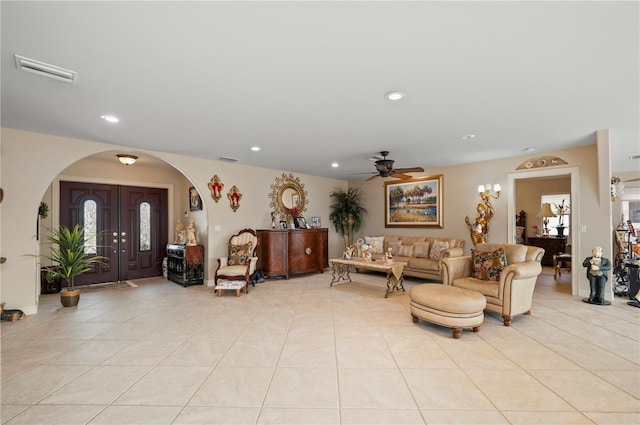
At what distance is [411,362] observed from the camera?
270 cm

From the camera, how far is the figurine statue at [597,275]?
442cm

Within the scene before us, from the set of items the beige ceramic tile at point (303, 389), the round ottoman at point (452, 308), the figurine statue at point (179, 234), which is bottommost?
the beige ceramic tile at point (303, 389)

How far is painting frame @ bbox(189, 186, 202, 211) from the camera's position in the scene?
6630mm

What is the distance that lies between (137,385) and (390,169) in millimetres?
4475

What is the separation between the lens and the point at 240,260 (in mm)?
5809

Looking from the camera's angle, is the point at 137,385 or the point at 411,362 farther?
the point at 411,362

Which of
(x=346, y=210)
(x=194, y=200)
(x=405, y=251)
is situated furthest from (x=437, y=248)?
(x=194, y=200)

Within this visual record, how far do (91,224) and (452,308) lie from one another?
702cm

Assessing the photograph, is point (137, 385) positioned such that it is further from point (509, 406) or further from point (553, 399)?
point (553, 399)

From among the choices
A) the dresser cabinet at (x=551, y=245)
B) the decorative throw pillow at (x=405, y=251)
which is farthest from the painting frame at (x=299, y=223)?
the dresser cabinet at (x=551, y=245)

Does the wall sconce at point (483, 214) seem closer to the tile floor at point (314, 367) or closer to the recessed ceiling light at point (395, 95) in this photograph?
the tile floor at point (314, 367)

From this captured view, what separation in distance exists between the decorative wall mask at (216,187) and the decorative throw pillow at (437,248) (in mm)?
4672

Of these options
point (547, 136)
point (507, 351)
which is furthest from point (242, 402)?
point (547, 136)

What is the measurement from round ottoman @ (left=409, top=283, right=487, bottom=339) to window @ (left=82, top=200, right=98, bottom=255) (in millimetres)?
6521
